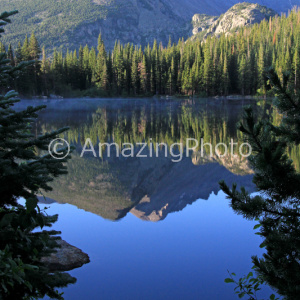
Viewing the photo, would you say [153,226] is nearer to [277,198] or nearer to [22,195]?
[22,195]

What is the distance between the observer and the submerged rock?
15.1 ft

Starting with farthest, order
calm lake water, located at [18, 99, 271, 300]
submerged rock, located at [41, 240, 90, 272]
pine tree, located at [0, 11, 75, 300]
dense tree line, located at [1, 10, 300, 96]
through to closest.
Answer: dense tree line, located at [1, 10, 300, 96]
submerged rock, located at [41, 240, 90, 272]
calm lake water, located at [18, 99, 271, 300]
pine tree, located at [0, 11, 75, 300]

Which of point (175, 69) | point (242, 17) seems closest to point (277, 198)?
point (175, 69)

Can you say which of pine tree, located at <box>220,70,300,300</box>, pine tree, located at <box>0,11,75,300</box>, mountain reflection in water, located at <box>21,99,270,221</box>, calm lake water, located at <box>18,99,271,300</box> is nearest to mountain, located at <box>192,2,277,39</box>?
mountain reflection in water, located at <box>21,99,270,221</box>

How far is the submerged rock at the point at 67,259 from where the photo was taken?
15.1 feet

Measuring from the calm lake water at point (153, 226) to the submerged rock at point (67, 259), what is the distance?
13cm

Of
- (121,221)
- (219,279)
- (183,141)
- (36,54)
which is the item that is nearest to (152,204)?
(121,221)

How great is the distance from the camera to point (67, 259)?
4.74 meters

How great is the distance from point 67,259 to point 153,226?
1.75 metres

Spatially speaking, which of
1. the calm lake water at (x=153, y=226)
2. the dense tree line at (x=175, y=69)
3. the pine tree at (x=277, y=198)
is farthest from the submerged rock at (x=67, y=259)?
the dense tree line at (x=175, y=69)

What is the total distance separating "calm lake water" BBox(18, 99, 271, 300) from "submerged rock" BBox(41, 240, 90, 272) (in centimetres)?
13

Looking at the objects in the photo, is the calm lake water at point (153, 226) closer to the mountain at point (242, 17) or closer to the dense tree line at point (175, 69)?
the dense tree line at point (175, 69)

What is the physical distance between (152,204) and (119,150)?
5890 mm

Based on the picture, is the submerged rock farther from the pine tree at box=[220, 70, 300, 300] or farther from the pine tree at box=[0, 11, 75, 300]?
the pine tree at box=[220, 70, 300, 300]
